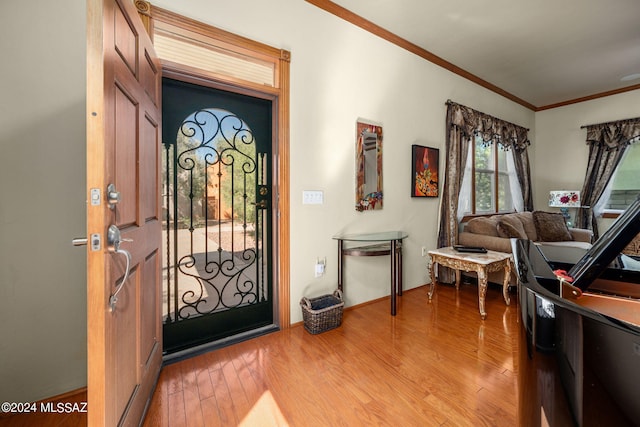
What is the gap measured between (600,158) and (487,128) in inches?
95.4

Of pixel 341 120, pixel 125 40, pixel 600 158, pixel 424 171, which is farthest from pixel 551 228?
pixel 125 40

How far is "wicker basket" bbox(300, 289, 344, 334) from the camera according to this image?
6.97 feet

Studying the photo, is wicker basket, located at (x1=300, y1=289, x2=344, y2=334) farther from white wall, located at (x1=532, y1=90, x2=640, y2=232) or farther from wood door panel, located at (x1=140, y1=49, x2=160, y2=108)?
white wall, located at (x1=532, y1=90, x2=640, y2=232)

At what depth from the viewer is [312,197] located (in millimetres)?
2365

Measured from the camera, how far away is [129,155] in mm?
1161

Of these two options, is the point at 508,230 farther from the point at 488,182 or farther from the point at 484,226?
the point at 488,182

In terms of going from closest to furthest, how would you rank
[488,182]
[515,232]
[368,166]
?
[368,166] → [515,232] → [488,182]

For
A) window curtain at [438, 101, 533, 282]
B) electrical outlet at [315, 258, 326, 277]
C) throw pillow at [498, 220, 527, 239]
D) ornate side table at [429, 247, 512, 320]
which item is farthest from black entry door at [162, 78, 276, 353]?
throw pillow at [498, 220, 527, 239]

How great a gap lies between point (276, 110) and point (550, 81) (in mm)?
4570

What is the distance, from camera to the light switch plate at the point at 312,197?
2.32m

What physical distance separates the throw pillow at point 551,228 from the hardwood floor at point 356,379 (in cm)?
216

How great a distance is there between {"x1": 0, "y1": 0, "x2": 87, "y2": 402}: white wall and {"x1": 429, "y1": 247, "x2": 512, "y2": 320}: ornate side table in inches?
116

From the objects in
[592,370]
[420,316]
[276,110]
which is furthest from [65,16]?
[420,316]

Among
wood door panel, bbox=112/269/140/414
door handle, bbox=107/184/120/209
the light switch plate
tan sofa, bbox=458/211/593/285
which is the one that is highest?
the light switch plate
